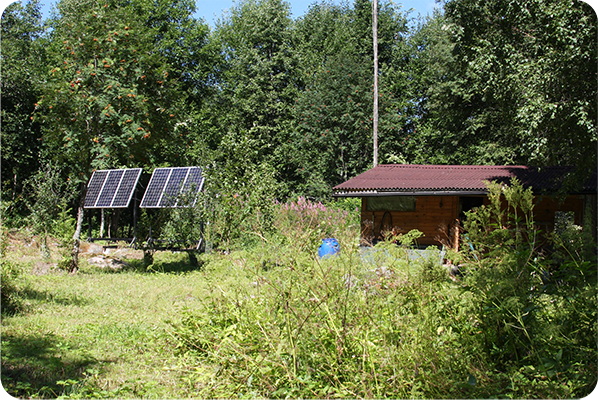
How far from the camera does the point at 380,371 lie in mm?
3393

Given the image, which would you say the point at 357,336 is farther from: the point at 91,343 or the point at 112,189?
the point at 112,189

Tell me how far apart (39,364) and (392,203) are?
12.7 meters

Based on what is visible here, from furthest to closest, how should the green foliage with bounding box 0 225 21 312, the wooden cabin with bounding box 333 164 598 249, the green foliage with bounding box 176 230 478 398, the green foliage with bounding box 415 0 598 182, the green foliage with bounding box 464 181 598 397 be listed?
1. the wooden cabin with bounding box 333 164 598 249
2. the green foliage with bounding box 415 0 598 182
3. the green foliage with bounding box 0 225 21 312
4. the green foliage with bounding box 176 230 478 398
5. the green foliage with bounding box 464 181 598 397

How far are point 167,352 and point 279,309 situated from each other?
5.79 feet

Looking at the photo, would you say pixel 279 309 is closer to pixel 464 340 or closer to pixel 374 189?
pixel 464 340

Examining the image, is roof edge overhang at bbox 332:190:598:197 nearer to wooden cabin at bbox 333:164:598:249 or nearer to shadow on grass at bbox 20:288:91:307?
wooden cabin at bbox 333:164:598:249

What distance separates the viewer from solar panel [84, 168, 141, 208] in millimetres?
15914

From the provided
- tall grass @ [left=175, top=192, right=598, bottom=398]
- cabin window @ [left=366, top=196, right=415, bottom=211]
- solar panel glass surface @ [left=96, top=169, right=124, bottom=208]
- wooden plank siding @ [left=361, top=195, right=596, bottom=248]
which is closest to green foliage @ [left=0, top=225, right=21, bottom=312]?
tall grass @ [left=175, top=192, right=598, bottom=398]

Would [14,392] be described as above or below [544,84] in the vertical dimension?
below

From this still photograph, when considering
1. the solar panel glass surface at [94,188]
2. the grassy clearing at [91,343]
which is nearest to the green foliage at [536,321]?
the grassy clearing at [91,343]

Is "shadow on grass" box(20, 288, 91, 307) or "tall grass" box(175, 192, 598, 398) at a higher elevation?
"tall grass" box(175, 192, 598, 398)

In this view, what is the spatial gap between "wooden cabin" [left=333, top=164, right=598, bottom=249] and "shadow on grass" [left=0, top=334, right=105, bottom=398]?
1015 centimetres

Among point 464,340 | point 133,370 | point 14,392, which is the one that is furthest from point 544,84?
point 14,392

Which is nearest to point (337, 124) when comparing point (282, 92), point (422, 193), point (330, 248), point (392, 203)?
point (282, 92)
